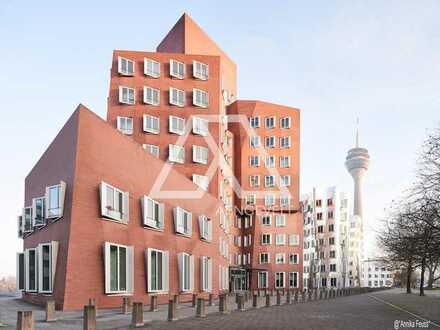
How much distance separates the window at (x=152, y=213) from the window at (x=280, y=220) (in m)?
48.6

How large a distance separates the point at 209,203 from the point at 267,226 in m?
33.9

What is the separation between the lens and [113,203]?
2789 centimetres

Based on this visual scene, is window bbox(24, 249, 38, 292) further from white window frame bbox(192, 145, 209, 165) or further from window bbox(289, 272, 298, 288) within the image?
window bbox(289, 272, 298, 288)

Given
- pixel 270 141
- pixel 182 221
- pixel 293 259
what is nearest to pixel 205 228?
pixel 182 221

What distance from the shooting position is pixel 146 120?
5581 centimetres

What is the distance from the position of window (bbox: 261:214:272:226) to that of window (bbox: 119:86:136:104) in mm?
32938

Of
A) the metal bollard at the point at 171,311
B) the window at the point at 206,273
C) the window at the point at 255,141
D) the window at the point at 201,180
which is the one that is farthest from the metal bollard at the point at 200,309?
the window at the point at 255,141

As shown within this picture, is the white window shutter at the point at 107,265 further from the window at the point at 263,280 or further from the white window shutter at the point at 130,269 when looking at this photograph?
the window at the point at 263,280

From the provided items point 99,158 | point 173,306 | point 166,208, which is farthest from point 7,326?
point 166,208

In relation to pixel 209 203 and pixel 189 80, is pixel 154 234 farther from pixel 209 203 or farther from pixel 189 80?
pixel 189 80

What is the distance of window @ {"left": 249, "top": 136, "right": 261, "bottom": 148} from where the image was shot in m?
81.8

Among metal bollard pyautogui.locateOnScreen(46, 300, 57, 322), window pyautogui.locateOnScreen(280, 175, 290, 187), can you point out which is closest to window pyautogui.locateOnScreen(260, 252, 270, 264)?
window pyautogui.locateOnScreen(280, 175, 290, 187)

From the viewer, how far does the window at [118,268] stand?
26.7m

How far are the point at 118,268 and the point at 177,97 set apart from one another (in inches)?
1259
